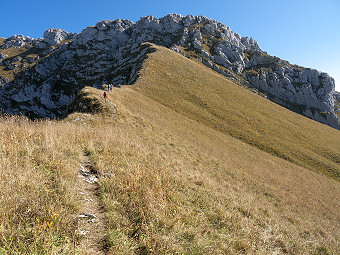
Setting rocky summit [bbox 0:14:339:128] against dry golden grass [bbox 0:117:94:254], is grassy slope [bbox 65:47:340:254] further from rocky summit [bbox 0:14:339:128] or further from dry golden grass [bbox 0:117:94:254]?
rocky summit [bbox 0:14:339:128]

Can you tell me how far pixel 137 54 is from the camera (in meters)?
99.8

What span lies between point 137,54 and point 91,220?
4315 inches

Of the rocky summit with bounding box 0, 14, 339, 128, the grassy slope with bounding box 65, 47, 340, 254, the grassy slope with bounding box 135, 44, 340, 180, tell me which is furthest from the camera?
the rocky summit with bounding box 0, 14, 339, 128

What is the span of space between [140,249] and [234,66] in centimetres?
15891

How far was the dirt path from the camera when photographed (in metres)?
3.16

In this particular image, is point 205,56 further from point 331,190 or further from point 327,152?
point 331,190

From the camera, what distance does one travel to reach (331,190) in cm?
2486

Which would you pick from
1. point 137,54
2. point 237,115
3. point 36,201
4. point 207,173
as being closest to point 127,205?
point 36,201

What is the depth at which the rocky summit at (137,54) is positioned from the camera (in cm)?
12900

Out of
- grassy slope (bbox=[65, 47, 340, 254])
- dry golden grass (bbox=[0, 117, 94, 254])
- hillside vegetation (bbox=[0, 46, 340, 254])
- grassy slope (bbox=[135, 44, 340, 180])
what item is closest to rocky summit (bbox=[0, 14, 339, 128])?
grassy slope (bbox=[135, 44, 340, 180])

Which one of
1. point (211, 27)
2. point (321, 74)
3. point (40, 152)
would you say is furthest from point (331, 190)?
point (211, 27)

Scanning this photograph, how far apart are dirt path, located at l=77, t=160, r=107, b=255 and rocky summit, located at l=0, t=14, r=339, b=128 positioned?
106 m

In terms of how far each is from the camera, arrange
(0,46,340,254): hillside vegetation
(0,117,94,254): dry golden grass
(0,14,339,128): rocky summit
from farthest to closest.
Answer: (0,14,339,128): rocky summit < (0,46,340,254): hillside vegetation < (0,117,94,254): dry golden grass

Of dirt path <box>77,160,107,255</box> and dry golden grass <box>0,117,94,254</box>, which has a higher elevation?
dry golden grass <box>0,117,94,254</box>
